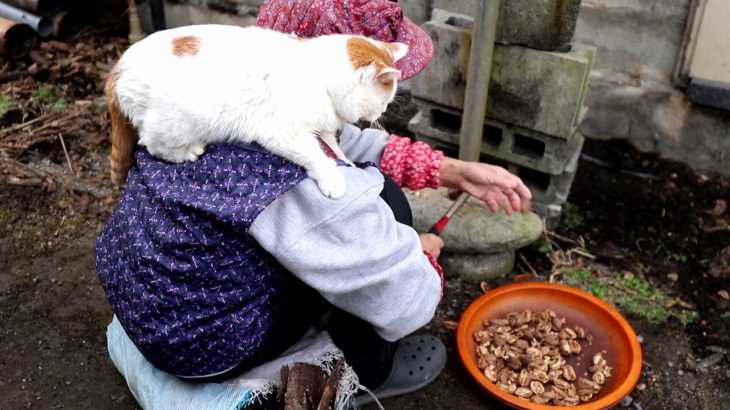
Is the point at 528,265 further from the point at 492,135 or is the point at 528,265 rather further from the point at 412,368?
the point at 412,368

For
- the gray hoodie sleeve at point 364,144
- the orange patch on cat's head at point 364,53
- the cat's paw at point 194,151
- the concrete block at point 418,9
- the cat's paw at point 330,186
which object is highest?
the orange patch on cat's head at point 364,53

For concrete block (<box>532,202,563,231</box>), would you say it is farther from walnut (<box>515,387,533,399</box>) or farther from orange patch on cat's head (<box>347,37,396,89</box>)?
orange patch on cat's head (<box>347,37,396,89</box>)

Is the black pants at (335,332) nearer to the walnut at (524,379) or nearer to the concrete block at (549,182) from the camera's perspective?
the walnut at (524,379)

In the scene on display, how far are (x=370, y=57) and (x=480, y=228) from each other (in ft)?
3.75

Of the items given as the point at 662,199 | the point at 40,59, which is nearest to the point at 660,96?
the point at 662,199

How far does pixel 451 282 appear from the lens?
2.62 meters

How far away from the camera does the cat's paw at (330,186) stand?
1.43m

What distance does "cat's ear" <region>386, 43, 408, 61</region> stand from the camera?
1.67 m

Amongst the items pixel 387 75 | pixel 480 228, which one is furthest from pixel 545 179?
pixel 387 75

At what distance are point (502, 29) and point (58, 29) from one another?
307 cm

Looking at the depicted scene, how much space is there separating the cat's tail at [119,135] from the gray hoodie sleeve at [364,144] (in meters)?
0.63

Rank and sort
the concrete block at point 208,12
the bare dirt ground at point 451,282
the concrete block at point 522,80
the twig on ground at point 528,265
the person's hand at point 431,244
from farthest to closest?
1. the concrete block at point 208,12
2. the twig on ground at point 528,265
3. the concrete block at point 522,80
4. the bare dirt ground at point 451,282
5. the person's hand at point 431,244

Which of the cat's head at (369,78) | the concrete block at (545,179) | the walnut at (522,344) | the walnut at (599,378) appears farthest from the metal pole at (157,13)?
the walnut at (599,378)

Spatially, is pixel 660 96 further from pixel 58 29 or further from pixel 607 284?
pixel 58 29
